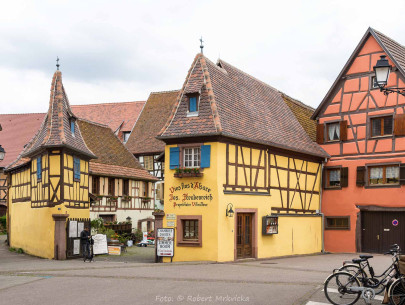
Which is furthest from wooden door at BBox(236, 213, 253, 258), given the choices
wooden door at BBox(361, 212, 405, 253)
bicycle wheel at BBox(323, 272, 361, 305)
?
bicycle wheel at BBox(323, 272, 361, 305)

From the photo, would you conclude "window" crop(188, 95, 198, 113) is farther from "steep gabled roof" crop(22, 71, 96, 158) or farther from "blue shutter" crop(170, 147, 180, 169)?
"steep gabled roof" crop(22, 71, 96, 158)

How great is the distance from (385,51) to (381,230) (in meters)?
8.98

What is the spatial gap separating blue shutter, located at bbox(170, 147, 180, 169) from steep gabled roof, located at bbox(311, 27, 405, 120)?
1042 cm

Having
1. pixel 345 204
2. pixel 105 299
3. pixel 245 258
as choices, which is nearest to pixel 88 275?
pixel 105 299

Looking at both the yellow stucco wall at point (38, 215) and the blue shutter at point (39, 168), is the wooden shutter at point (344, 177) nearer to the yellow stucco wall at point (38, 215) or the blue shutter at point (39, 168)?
the yellow stucco wall at point (38, 215)

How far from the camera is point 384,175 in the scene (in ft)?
95.3

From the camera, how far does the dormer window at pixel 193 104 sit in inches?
962

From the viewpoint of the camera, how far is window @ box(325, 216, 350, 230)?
98.7 ft

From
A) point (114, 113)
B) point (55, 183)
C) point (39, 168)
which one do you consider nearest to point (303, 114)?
point (55, 183)

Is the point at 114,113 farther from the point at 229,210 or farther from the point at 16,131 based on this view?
the point at 229,210

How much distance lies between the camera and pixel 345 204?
30.1 m

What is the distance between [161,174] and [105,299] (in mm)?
35106

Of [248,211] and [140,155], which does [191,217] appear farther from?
[140,155]

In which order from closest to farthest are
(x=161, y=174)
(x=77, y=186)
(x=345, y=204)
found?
(x=77, y=186) → (x=345, y=204) → (x=161, y=174)
